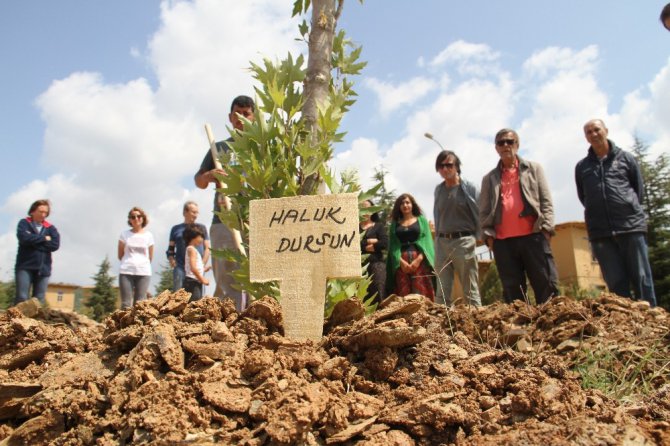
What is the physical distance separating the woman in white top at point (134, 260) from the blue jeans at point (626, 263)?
544 centimetres

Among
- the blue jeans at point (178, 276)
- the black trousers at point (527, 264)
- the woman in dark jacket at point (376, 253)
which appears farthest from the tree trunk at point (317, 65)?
the blue jeans at point (178, 276)

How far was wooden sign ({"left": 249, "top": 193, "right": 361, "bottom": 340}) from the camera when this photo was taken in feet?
7.66

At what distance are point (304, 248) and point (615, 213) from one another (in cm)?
368

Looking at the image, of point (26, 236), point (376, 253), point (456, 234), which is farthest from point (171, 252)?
point (456, 234)

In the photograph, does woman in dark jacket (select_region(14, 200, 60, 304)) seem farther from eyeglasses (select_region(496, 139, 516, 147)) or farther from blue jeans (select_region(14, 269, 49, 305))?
eyeglasses (select_region(496, 139, 516, 147))

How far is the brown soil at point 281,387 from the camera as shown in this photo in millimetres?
1599

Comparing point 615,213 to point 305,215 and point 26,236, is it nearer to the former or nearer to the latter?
point 305,215

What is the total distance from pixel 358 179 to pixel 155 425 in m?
1.76

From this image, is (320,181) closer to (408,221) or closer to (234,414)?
(234,414)

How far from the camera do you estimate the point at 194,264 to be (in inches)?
255

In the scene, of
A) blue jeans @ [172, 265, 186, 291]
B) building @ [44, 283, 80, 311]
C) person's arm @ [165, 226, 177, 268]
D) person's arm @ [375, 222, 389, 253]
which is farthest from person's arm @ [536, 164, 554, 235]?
building @ [44, 283, 80, 311]

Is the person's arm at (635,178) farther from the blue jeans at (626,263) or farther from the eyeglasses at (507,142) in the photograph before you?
the eyeglasses at (507,142)

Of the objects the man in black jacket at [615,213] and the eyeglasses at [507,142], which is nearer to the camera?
the man in black jacket at [615,213]

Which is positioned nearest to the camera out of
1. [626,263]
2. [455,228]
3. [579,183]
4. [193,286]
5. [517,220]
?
[626,263]
